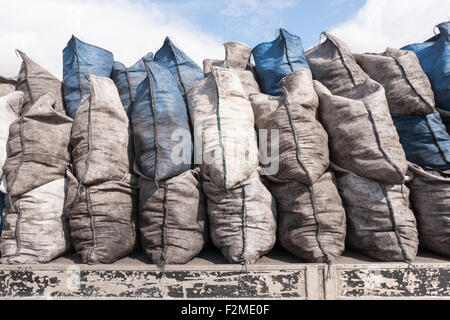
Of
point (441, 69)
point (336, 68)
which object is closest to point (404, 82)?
point (441, 69)

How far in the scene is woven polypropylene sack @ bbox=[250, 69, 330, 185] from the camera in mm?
1893

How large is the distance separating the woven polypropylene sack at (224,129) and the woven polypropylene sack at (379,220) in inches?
26.7

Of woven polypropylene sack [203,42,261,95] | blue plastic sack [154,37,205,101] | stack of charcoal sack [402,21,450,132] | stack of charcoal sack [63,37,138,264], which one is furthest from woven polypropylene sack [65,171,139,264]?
stack of charcoal sack [402,21,450,132]

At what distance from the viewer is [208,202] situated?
1966 mm

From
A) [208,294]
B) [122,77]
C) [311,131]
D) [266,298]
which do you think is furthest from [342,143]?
[122,77]

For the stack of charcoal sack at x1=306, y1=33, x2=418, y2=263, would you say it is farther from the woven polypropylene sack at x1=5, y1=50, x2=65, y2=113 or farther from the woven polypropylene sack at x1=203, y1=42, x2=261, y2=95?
the woven polypropylene sack at x1=5, y1=50, x2=65, y2=113

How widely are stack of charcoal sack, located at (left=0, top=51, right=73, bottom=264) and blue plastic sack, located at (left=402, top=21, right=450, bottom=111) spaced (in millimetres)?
2758

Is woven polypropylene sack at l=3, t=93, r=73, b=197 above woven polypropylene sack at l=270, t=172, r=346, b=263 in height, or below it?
above

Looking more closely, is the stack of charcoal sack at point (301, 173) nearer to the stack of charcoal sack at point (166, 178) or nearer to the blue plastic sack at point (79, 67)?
the stack of charcoal sack at point (166, 178)

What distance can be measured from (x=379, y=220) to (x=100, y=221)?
67.9 inches

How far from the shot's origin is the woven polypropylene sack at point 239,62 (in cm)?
263

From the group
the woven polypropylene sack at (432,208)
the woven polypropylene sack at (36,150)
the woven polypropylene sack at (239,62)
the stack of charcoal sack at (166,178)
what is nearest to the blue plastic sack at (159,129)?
the stack of charcoal sack at (166,178)

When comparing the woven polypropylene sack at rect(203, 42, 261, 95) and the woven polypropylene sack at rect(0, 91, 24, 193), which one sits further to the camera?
the woven polypropylene sack at rect(203, 42, 261, 95)

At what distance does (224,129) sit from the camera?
194cm
